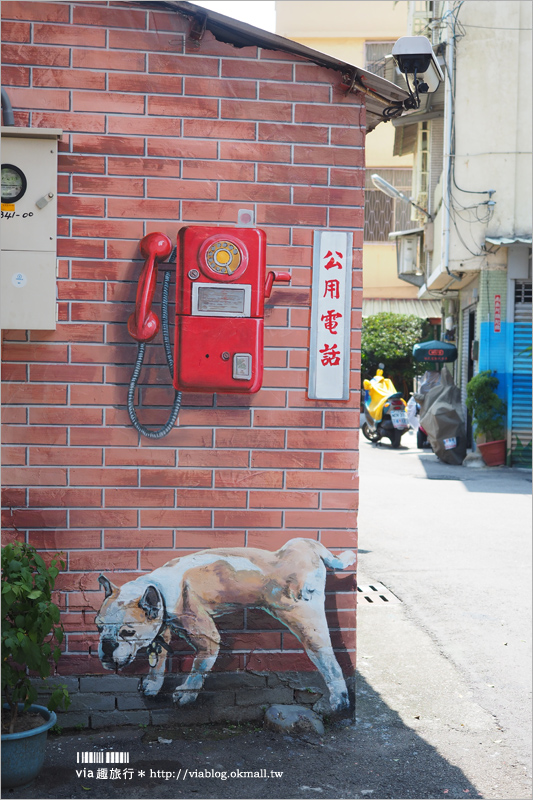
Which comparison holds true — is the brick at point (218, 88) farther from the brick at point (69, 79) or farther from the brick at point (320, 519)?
the brick at point (320, 519)

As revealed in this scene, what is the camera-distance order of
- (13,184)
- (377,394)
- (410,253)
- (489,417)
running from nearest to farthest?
(13,184) < (489,417) < (377,394) < (410,253)

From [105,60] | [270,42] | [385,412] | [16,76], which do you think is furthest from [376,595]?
[385,412]

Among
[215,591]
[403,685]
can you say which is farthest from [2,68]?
[403,685]

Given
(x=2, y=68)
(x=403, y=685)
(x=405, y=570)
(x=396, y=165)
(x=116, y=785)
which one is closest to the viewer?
(x=116, y=785)

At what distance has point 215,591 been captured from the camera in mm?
4176

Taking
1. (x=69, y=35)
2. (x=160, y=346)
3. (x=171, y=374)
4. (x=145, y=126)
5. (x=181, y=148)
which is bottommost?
(x=171, y=374)

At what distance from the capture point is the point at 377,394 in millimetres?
18109

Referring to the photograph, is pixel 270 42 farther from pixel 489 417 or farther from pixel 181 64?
pixel 489 417

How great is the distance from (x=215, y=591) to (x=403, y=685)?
1453 millimetres

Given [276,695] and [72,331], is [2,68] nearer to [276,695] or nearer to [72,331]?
[72,331]

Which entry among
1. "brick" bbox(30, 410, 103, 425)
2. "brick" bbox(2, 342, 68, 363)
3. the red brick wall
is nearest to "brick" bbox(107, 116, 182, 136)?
the red brick wall

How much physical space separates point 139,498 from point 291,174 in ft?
5.84

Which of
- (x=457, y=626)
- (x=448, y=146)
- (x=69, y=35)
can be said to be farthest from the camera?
(x=448, y=146)

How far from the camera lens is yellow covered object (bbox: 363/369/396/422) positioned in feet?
58.7
